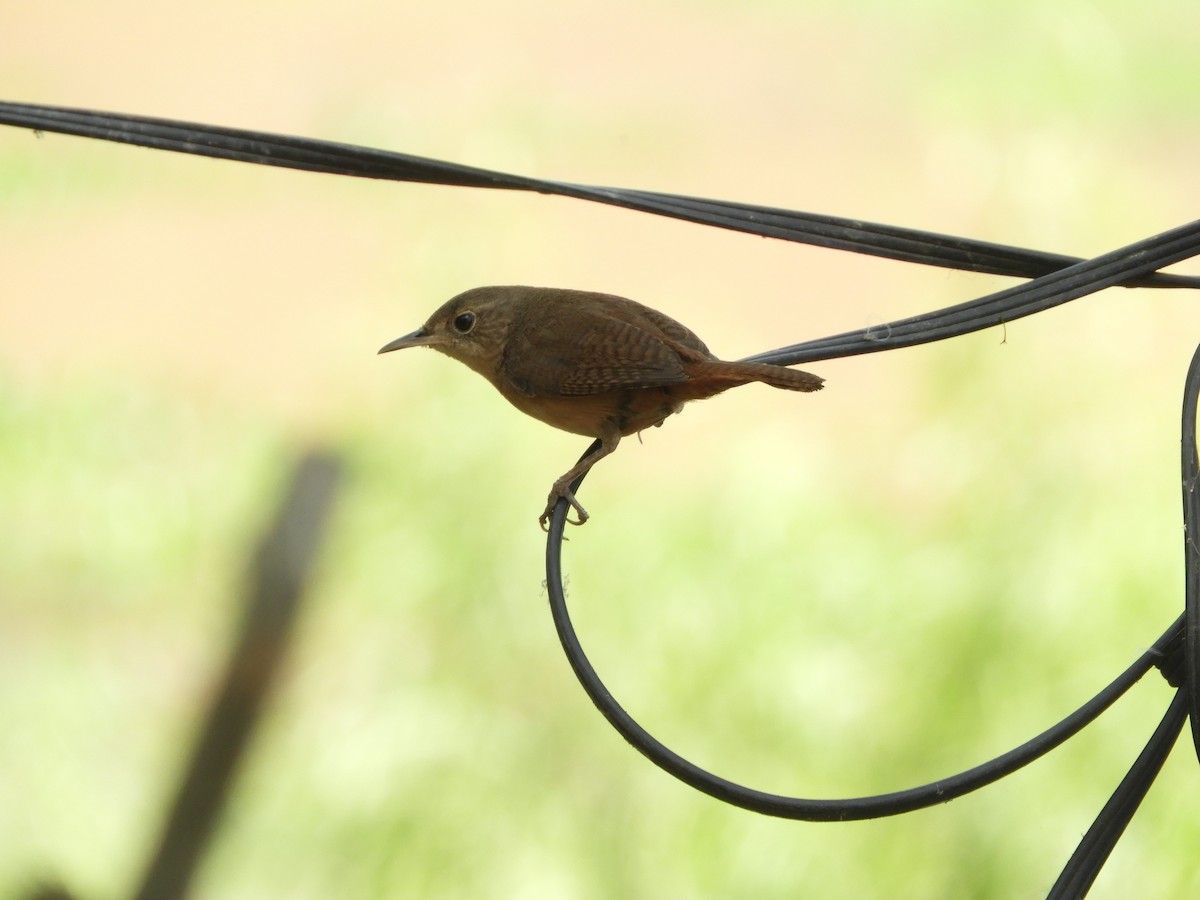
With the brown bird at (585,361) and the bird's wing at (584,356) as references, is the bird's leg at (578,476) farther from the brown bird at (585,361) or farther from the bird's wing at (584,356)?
the bird's wing at (584,356)

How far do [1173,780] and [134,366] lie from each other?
16.8 feet

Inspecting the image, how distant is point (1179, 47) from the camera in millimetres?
7629

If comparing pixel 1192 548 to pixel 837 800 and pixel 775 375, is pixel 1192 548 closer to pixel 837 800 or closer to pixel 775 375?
pixel 837 800

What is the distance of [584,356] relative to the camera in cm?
317

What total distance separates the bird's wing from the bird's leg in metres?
0.14

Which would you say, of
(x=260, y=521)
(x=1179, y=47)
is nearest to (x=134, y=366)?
(x=260, y=521)

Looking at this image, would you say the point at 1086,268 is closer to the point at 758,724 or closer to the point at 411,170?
the point at 411,170

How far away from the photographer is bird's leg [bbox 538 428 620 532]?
2.69 m

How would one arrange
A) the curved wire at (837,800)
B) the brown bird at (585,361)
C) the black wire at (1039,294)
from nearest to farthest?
the curved wire at (837,800) → the black wire at (1039,294) → the brown bird at (585,361)

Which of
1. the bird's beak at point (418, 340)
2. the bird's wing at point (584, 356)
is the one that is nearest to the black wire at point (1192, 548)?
the bird's wing at point (584, 356)

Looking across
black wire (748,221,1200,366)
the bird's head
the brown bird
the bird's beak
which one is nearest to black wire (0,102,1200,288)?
black wire (748,221,1200,366)

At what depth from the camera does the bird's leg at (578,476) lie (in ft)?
8.82

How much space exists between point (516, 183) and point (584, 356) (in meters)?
1.02

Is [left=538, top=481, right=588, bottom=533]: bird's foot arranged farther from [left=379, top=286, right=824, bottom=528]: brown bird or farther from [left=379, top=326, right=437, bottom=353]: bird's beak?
[left=379, top=326, right=437, bottom=353]: bird's beak
